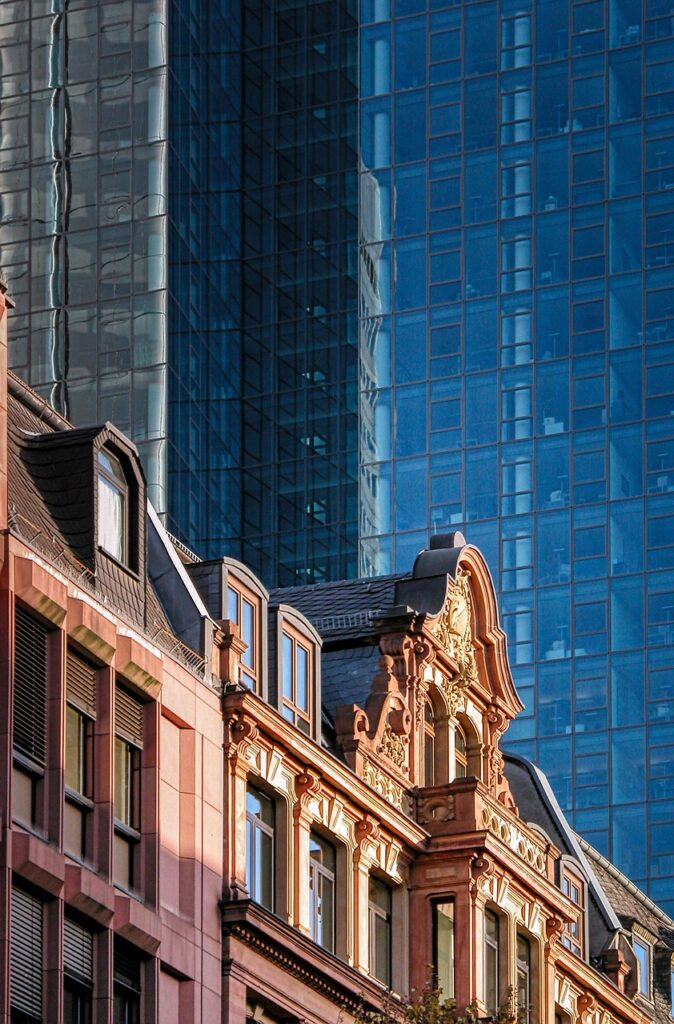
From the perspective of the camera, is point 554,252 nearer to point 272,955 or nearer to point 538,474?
point 538,474

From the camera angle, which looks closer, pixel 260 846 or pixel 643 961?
pixel 260 846

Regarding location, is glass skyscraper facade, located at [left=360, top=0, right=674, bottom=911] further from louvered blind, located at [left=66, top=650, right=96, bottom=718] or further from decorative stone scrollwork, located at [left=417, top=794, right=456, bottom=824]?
louvered blind, located at [left=66, top=650, right=96, bottom=718]

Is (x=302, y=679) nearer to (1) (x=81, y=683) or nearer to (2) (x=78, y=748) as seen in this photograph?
(1) (x=81, y=683)

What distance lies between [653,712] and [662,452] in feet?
55.0

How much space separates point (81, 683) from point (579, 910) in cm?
2749

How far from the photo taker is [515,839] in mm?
73125

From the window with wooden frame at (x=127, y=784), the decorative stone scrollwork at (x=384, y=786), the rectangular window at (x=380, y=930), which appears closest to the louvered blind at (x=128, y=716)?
the window with wooden frame at (x=127, y=784)

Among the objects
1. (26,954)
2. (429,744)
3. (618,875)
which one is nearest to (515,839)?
A: (429,744)

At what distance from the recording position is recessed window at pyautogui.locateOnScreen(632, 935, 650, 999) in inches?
3388

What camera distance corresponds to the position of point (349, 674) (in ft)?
232

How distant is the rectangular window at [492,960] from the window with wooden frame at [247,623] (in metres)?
10.6

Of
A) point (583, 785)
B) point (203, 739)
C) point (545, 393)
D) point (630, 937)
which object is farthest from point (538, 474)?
point (203, 739)

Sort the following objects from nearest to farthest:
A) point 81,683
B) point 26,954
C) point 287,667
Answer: point 26,954 → point 81,683 → point 287,667

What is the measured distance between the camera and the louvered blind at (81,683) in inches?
2079
